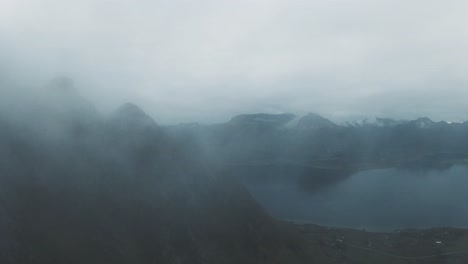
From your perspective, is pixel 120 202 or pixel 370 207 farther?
pixel 370 207

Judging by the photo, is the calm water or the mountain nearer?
the mountain

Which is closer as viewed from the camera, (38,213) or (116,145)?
(38,213)

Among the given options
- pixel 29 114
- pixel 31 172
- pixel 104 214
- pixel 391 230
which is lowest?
pixel 391 230

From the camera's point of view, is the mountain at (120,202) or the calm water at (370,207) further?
the calm water at (370,207)

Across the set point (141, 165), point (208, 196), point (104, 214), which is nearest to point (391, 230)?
point (208, 196)

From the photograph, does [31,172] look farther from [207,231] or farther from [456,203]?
[456,203]

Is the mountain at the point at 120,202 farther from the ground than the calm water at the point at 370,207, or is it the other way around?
the mountain at the point at 120,202

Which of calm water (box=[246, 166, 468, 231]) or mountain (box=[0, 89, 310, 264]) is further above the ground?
mountain (box=[0, 89, 310, 264])

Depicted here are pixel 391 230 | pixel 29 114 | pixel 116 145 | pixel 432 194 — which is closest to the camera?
pixel 29 114

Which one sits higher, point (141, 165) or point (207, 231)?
point (141, 165)

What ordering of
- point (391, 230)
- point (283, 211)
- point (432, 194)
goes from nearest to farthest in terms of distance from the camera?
point (391, 230) → point (283, 211) → point (432, 194)

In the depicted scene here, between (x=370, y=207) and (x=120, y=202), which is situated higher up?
(x=120, y=202)
